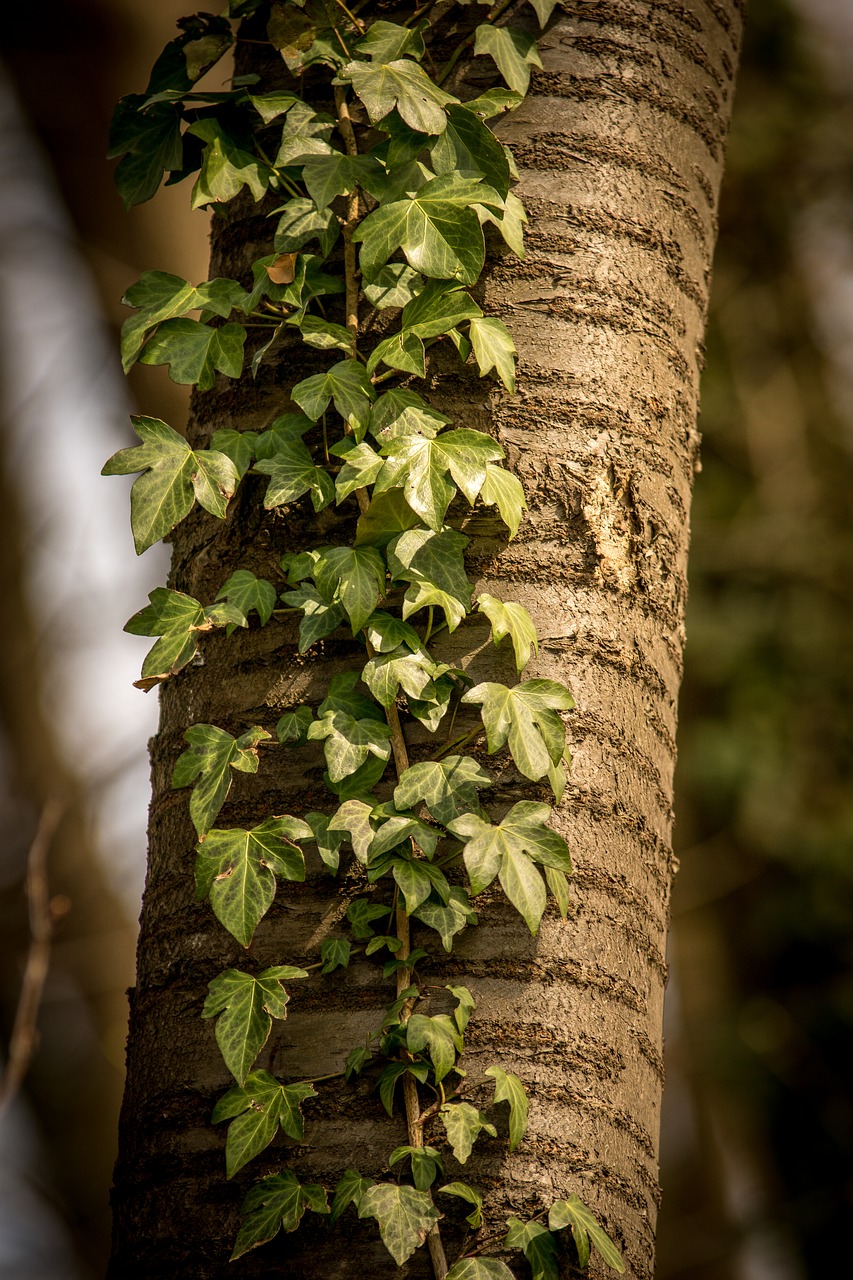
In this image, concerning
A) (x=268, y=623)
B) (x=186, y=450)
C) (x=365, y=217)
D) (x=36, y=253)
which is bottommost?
(x=268, y=623)

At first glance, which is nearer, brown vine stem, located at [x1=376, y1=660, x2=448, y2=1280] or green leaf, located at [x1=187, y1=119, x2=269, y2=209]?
brown vine stem, located at [x1=376, y1=660, x2=448, y2=1280]

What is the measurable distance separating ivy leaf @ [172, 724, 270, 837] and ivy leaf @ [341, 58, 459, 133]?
0.60m

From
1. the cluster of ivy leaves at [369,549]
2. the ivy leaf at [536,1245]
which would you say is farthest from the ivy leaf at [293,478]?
the ivy leaf at [536,1245]

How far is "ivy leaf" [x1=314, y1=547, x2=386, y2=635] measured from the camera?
1002 millimetres

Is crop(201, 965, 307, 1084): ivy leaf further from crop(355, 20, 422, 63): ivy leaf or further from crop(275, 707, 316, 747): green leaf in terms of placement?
crop(355, 20, 422, 63): ivy leaf

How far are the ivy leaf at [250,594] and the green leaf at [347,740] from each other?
0.13 meters

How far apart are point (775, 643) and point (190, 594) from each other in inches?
177

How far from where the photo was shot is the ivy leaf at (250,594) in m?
A: 1.07

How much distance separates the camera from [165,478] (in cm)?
106

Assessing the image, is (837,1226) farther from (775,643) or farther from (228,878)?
(228,878)

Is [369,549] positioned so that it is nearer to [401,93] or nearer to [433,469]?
[433,469]

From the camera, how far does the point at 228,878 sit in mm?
984

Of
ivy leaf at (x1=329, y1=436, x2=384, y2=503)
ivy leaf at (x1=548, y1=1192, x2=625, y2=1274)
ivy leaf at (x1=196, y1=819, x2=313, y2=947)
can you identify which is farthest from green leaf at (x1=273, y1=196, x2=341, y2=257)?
ivy leaf at (x1=548, y1=1192, x2=625, y2=1274)

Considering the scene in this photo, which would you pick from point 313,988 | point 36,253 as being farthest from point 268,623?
point 36,253
